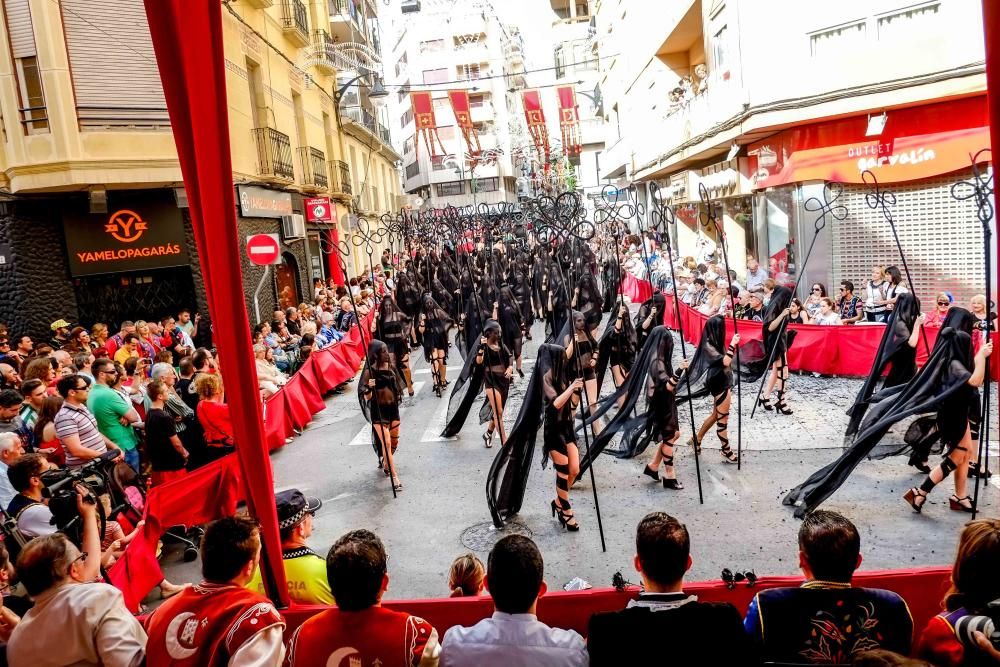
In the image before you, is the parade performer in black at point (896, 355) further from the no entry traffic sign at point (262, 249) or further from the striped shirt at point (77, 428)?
the no entry traffic sign at point (262, 249)

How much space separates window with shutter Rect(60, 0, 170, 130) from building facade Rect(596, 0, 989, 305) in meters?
11.8

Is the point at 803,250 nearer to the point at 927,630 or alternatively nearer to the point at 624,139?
the point at 927,630

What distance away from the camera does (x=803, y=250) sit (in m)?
15.2

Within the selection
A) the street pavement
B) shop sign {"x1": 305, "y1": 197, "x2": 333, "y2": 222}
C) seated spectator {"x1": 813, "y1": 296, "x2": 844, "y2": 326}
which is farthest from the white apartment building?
the street pavement

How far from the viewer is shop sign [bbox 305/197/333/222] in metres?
20.3

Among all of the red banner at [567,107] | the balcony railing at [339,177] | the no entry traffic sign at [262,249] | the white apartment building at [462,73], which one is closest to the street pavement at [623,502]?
the no entry traffic sign at [262,249]

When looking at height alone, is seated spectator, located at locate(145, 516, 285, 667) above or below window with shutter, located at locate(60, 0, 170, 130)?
below

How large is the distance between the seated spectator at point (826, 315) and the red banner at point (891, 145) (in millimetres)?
3449

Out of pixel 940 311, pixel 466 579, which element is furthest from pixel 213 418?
pixel 940 311

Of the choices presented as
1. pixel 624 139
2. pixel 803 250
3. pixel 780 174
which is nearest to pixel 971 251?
pixel 803 250

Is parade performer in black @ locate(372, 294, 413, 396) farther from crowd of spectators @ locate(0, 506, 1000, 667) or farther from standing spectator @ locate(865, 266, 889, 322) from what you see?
crowd of spectators @ locate(0, 506, 1000, 667)

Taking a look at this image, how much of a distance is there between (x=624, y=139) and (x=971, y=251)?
69.5ft

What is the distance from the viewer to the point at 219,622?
277cm

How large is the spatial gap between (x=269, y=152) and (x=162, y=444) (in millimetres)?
13121
